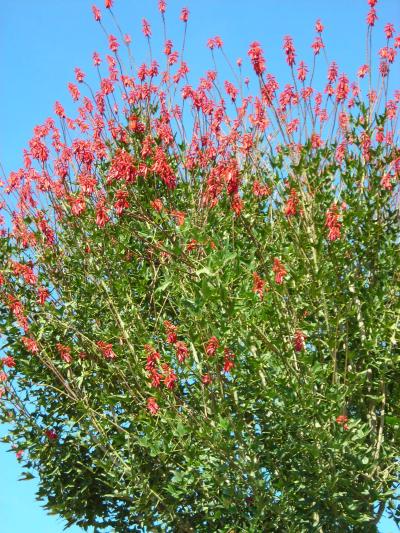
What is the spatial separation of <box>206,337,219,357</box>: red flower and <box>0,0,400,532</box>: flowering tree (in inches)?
0.9

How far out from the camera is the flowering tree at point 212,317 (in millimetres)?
8555

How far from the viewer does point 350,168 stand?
1056 cm

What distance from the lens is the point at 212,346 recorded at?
7.88 metres

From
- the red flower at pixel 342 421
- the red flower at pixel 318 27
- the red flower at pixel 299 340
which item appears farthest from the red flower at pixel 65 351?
the red flower at pixel 318 27

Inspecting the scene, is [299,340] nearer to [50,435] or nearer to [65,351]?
[65,351]

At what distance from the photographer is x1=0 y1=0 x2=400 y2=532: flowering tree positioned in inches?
337

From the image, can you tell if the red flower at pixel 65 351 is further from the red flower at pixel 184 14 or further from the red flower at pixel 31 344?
the red flower at pixel 184 14

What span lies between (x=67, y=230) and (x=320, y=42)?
14.2 ft

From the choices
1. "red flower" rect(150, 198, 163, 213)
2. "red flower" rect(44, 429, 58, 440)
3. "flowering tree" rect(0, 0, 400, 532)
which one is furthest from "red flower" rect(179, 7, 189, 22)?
"red flower" rect(44, 429, 58, 440)

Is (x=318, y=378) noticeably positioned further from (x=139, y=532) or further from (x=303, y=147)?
(x=139, y=532)

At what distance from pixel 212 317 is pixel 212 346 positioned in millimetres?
330

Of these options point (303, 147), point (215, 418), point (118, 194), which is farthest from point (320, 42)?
point (215, 418)

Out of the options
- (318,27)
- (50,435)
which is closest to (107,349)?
(50,435)

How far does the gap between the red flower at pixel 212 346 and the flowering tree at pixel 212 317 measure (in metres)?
0.02
